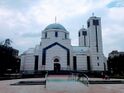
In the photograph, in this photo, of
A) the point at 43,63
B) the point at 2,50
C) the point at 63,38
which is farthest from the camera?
the point at 63,38

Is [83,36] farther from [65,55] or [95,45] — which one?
[65,55]

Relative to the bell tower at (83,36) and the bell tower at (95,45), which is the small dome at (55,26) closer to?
the bell tower at (83,36)

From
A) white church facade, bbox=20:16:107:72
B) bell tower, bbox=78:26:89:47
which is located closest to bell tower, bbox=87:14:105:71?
white church facade, bbox=20:16:107:72

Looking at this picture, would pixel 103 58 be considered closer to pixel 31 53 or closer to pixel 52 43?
pixel 52 43

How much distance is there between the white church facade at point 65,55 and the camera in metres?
50.0

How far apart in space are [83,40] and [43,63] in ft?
61.0

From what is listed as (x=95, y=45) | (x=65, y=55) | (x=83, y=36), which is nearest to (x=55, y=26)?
(x=65, y=55)

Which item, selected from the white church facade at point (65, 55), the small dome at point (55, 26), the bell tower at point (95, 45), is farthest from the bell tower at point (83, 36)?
the bell tower at point (95, 45)

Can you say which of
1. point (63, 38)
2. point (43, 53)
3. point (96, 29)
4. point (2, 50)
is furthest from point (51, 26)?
point (2, 50)

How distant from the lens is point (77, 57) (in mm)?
51219

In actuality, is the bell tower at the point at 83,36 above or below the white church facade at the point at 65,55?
above

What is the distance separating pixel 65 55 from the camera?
50.8 meters

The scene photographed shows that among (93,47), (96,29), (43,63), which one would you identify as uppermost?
(96,29)

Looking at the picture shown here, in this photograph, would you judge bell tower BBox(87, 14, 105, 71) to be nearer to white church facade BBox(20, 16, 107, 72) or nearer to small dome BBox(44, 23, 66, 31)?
white church facade BBox(20, 16, 107, 72)
